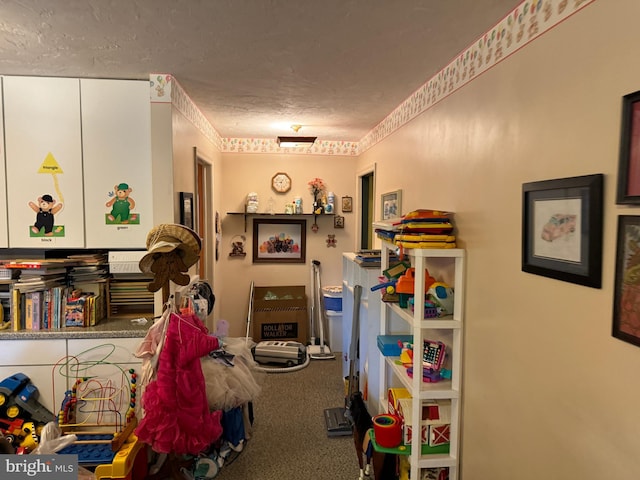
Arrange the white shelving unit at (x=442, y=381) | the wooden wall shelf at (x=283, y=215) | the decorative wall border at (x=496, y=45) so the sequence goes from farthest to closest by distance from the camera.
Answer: the wooden wall shelf at (x=283, y=215)
the white shelving unit at (x=442, y=381)
the decorative wall border at (x=496, y=45)

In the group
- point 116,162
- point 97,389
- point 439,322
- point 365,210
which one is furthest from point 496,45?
point 365,210

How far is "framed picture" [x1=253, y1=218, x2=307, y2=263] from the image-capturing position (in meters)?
4.59

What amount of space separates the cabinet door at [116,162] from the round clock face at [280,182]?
2175 millimetres

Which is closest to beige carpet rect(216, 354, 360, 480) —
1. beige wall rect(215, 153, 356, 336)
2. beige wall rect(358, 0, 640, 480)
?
beige wall rect(358, 0, 640, 480)

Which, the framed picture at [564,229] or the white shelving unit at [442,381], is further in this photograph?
the white shelving unit at [442,381]

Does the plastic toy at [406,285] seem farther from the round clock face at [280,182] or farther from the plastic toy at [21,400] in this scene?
the round clock face at [280,182]

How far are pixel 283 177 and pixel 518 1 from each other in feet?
10.8

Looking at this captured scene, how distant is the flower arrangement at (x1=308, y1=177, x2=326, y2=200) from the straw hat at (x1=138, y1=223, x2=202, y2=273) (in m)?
2.51

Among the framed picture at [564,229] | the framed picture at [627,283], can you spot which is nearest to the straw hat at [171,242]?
the framed picture at [564,229]

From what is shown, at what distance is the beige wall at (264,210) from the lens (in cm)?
450

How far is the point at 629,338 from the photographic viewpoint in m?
0.98

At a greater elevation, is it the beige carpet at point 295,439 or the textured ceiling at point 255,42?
the textured ceiling at point 255,42

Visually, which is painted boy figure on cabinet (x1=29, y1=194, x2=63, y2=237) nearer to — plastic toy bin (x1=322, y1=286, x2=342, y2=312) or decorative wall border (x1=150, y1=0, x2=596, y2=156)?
decorative wall border (x1=150, y1=0, x2=596, y2=156)

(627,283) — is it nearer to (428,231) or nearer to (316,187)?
(428,231)
